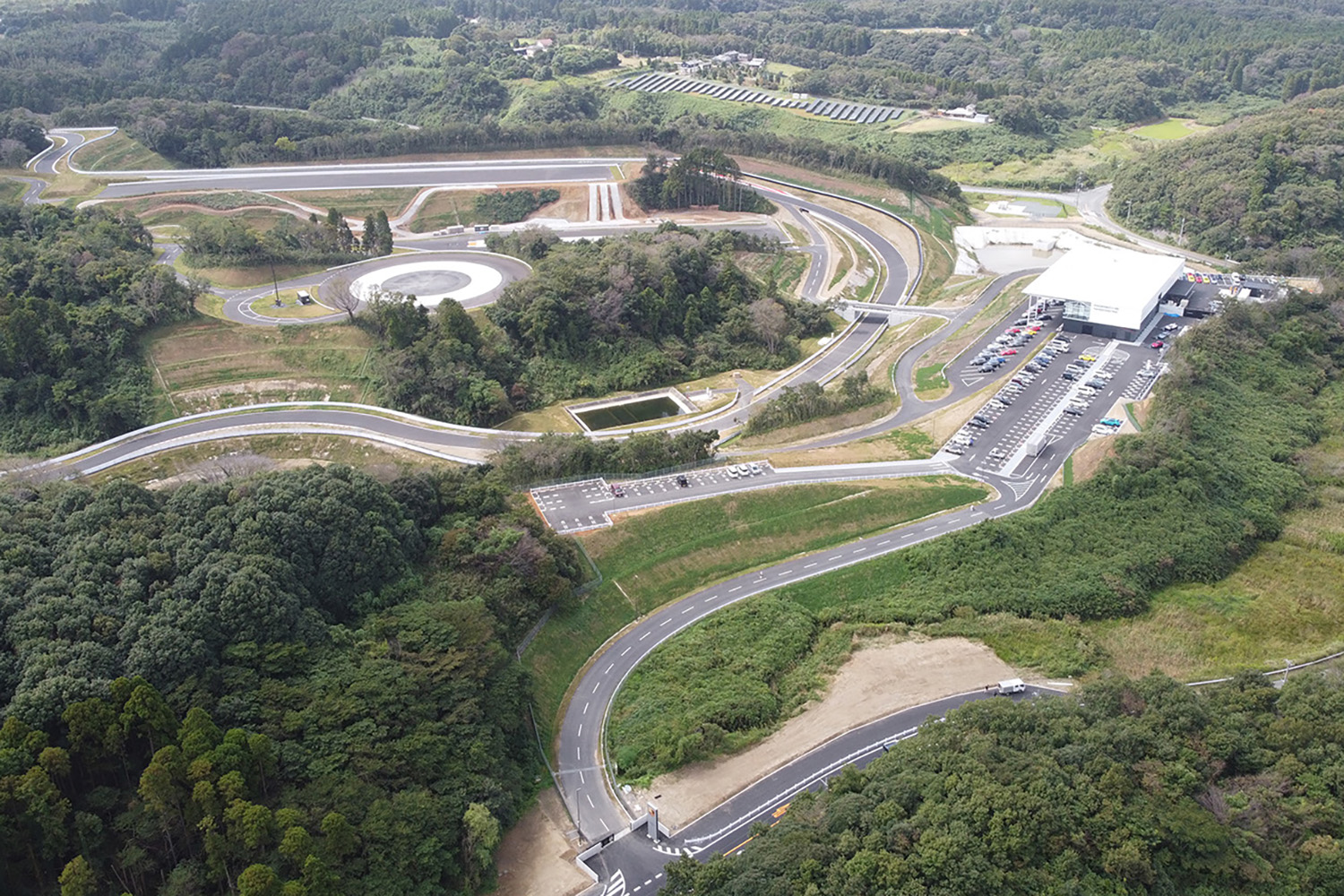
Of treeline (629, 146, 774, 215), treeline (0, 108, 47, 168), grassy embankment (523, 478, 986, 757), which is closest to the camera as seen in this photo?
grassy embankment (523, 478, 986, 757)

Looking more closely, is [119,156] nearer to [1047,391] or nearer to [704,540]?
[704,540]

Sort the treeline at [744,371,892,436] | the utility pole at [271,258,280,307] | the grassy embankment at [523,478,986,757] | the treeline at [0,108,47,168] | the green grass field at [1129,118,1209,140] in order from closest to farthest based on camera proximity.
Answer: the grassy embankment at [523,478,986,757] → the treeline at [744,371,892,436] → the utility pole at [271,258,280,307] → the treeline at [0,108,47,168] → the green grass field at [1129,118,1209,140]

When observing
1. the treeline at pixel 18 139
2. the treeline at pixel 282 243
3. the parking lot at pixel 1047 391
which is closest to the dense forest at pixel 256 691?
the parking lot at pixel 1047 391

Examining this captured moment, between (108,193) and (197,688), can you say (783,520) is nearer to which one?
(197,688)

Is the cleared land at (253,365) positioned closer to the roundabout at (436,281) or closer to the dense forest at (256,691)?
the roundabout at (436,281)

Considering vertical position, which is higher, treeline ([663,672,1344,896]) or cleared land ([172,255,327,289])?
cleared land ([172,255,327,289])

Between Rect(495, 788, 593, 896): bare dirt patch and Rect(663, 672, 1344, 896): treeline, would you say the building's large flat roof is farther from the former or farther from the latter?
Rect(495, 788, 593, 896): bare dirt patch

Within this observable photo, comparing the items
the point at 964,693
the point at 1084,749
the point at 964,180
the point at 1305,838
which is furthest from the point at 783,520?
the point at 964,180

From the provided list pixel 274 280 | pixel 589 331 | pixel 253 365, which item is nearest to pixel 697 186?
pixel 589 331

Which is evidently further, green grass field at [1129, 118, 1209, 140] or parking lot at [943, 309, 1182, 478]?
green grass field at [1129, 118, 1209, 140]

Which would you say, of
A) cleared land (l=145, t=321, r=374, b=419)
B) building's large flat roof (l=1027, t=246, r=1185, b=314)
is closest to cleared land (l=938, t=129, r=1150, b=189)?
building's large flat roof (l=1027, t=246, r=1185, b=314)
